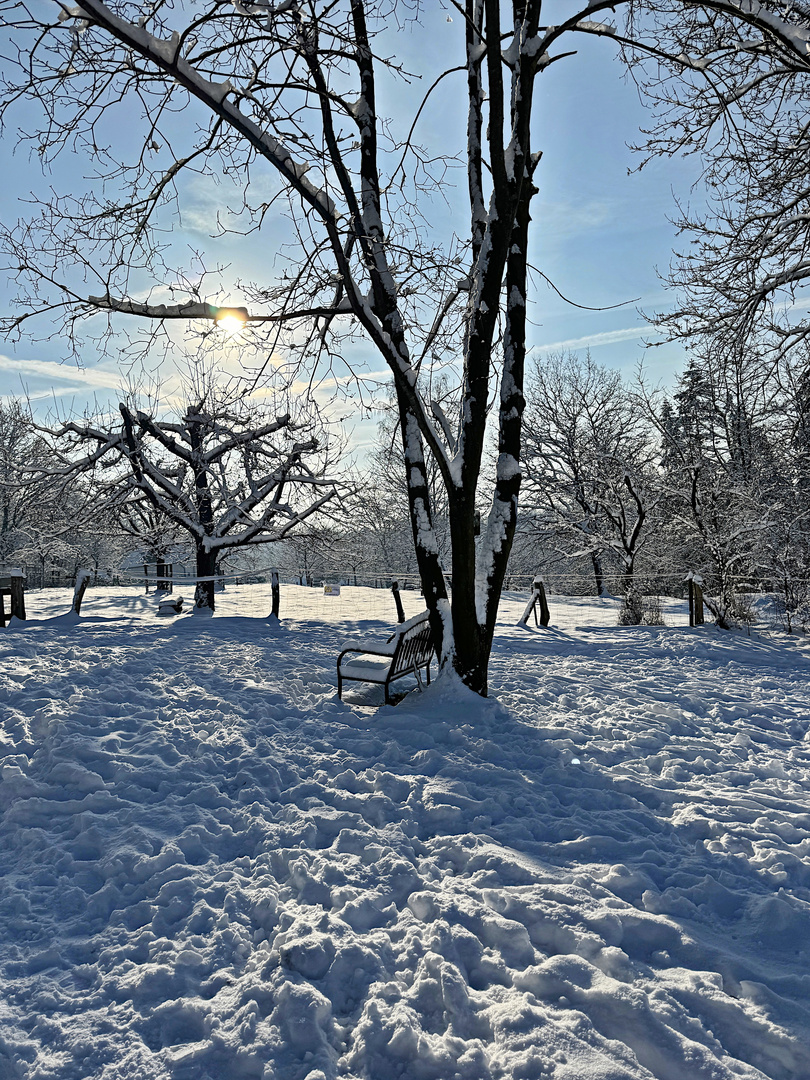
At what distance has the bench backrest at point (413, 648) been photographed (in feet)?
20.8

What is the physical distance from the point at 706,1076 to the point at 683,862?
144cm

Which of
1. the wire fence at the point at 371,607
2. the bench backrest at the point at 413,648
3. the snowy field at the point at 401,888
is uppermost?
the bench backrest at the point at 413,648

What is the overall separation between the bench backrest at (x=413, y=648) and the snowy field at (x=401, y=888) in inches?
16.9

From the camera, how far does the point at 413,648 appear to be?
22.0ft

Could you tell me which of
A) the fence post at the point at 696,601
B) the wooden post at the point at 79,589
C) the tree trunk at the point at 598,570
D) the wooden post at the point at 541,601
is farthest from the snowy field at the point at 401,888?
the tree trunk at the point at 598,570

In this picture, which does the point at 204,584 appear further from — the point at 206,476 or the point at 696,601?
the point at 696,601

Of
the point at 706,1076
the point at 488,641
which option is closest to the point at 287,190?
the point at 488,641

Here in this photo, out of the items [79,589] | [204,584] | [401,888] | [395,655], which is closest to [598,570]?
[204,584]

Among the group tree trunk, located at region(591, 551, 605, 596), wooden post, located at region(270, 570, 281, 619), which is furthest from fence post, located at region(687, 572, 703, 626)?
tree trunk, located at region(591, 551, 605, 596)

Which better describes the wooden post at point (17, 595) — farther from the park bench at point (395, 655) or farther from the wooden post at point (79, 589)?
the park bench at point (395, 655)

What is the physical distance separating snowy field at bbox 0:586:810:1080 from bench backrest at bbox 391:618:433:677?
0.43m

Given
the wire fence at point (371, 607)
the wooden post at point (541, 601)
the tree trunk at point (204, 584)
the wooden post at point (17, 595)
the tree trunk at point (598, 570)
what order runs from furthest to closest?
the tree trunk at point (598, 570)
the tree trunk at point (204, 584)
the wire fence at point (371, 607)
the wooden post at point (541, 601)
the wooden post at point (17, 595)

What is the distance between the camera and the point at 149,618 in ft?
44.3

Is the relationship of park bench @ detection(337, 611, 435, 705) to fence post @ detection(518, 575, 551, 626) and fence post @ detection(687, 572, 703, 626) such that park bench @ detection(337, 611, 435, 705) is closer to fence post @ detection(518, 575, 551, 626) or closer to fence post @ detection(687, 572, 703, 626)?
fence post @ detection(518, 575, 551, 626)
